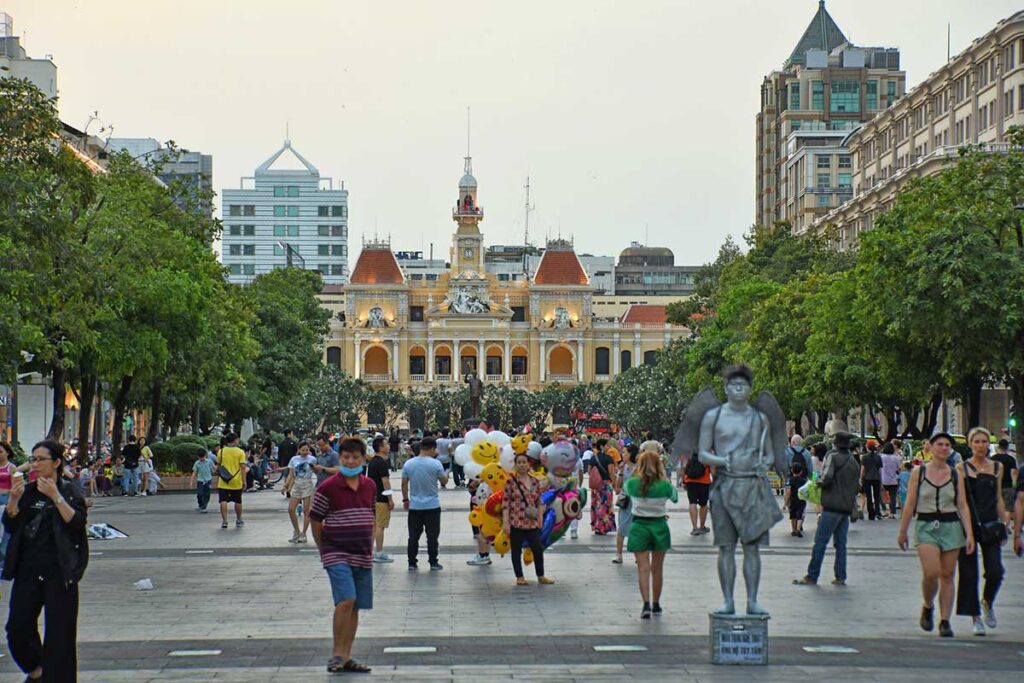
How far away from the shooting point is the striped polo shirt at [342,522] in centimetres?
1165

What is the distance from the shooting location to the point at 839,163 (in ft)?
378

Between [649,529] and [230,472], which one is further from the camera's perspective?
[230,472]

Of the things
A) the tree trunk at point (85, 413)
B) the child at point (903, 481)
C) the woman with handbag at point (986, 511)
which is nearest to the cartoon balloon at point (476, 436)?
the woman with handbag at point (986, 511)

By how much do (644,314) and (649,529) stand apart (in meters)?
137

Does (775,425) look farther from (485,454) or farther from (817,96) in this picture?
(817,96)

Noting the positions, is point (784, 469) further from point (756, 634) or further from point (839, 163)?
point (839, 163)

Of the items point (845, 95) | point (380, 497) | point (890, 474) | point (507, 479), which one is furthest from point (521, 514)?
point (845, 95)

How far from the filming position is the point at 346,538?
11648mm

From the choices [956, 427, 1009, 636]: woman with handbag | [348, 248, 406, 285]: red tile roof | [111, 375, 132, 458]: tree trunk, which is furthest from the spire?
[956, 427, 1009, 636]: woman with handbag

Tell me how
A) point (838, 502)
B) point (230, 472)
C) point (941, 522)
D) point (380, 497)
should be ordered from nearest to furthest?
point (941, 522) < point (838, 502) < point (380, 497) < point (230, 472)

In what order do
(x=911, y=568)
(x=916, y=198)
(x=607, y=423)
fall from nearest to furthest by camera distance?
1. (x=911, y=568)
2. (x=916, y=198)
3. (x=607, y=423)

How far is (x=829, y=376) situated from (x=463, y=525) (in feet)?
83.6

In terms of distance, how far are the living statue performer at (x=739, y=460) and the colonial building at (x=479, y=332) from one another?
13123 centimetres

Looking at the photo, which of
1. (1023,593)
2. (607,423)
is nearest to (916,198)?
(1023,593)
